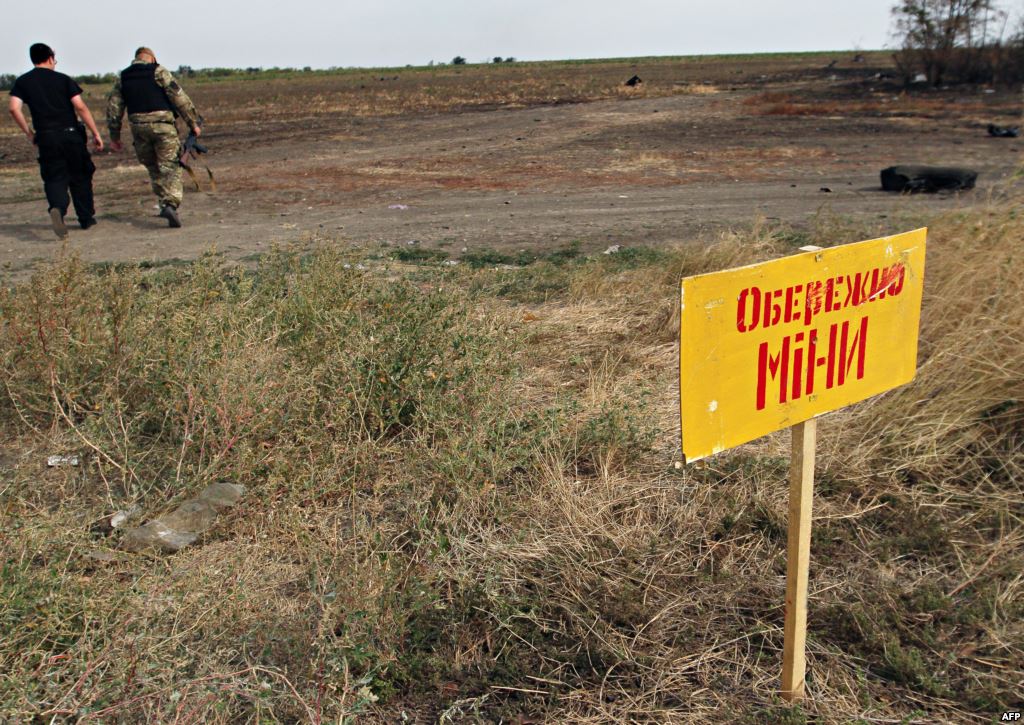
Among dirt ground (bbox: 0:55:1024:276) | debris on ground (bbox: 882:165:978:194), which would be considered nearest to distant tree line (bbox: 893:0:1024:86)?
dirt ground (bbox: 0:55:1024:276)

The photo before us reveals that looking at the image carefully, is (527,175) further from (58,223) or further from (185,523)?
(185,523)

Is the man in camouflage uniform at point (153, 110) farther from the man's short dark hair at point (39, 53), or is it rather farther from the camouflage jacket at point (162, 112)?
the man's short dark hair at point (39, 53)

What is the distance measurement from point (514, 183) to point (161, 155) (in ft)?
15.7

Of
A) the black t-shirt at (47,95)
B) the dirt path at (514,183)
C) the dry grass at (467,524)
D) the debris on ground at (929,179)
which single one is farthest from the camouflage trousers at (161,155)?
the debris on ground at (929,179)

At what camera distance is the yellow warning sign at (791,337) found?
1.92 meters

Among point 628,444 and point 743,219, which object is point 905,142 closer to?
point 743,219

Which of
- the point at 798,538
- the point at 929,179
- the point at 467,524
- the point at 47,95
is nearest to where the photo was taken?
the point at 798,538

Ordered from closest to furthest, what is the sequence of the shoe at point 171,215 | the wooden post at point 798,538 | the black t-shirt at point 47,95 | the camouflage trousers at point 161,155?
1. the wooden post at point 798,538
2. the black t-shirt at point 47,95
3. the camouflage trousers at point 161,155
4. the shoe at point 171,215

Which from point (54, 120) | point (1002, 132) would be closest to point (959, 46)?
point (1002, 132)

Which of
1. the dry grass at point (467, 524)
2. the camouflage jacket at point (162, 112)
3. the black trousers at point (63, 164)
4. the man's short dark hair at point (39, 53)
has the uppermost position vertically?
the man's short dark hair at point (39, 53)

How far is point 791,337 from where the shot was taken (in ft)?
6.79

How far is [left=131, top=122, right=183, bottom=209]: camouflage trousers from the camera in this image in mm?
8539

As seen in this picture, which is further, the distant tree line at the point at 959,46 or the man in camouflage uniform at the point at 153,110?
the distant tree line at the point at 959,46

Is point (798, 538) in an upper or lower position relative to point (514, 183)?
lower
